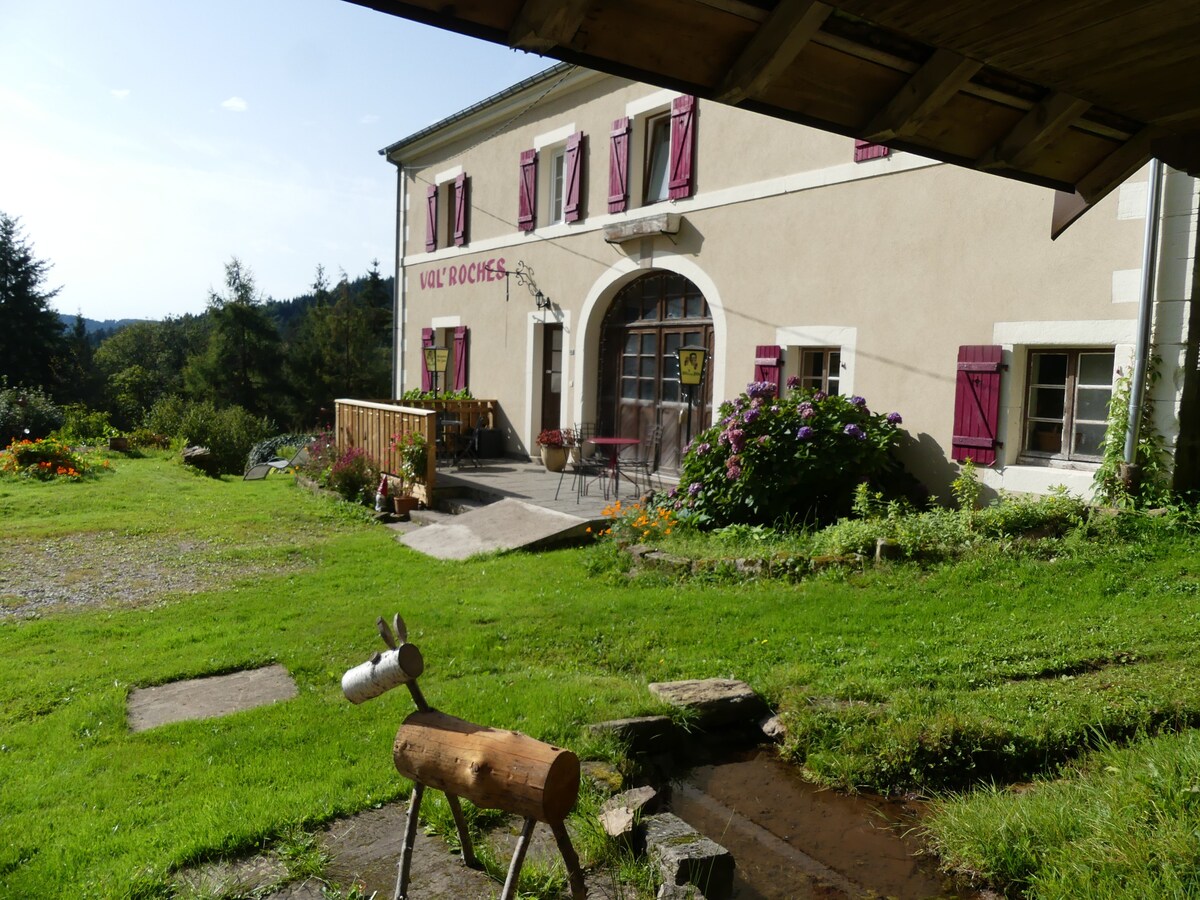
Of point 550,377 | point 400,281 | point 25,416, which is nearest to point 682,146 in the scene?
point 550,377

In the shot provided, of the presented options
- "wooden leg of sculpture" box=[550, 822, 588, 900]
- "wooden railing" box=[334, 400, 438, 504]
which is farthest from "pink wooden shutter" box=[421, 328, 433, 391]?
"wooden leg of sculpture" box=[550, 822, 588, 900]

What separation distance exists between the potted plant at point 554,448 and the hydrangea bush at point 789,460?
388cm

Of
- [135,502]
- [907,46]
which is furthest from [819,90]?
[135,502]

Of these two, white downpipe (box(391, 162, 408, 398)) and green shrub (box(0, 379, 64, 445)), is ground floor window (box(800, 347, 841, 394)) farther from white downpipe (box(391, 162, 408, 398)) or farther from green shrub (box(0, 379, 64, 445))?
green shrub (box(0, 379, 64, 445))

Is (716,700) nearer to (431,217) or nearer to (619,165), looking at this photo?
(619,165)

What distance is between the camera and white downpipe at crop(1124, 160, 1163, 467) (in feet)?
21.5

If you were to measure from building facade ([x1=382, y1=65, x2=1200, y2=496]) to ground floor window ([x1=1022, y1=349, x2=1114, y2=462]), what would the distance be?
2 cm

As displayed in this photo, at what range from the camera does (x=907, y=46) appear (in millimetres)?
2830

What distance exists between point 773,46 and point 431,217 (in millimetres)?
14810

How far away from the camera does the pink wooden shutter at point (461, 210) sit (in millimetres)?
15422

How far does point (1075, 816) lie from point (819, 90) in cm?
249

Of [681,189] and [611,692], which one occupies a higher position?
[681,189]

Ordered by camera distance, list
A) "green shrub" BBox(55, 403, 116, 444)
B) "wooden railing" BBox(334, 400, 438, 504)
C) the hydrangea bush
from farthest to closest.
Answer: "green shrub" BBox(55, 403, 116, 444), "wooden railing" BBox(334, 400, 438, 504), the hydrangea bush

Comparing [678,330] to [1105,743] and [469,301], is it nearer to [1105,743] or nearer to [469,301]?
[469,301]
